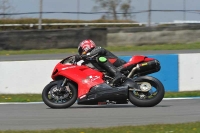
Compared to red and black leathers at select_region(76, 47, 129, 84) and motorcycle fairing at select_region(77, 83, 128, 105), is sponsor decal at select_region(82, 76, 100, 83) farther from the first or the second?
red and black leathers at select_region(76, 47, 129, 84)

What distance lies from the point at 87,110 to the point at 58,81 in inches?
30.5

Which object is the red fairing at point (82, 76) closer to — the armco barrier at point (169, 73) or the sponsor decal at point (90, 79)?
the sponsor decal at point (90, 79)

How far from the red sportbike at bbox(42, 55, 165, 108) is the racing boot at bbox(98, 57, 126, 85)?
87 millimetres

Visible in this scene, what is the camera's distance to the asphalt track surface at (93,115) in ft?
26.2

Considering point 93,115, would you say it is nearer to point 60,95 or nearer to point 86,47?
point 60,95

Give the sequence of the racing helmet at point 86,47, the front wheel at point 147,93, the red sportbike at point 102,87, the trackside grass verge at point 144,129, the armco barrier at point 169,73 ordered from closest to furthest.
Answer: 1. the trackside grass verge at point 144,129
2. the front wheel at point 147,93
3. the red sportbike at point 102,87
4. the racing helmet at point 86,47
5. the armco barrier at point 169,73

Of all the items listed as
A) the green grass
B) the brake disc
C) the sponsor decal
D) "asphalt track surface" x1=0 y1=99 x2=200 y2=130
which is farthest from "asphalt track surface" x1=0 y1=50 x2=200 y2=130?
the green grass

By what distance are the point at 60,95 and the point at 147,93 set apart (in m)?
1.59

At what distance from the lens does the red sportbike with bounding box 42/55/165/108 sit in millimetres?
9539

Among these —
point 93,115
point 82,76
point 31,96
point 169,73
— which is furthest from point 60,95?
point 169,73

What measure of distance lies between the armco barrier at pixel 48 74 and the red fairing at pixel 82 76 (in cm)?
347

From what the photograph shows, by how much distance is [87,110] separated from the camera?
962 cm

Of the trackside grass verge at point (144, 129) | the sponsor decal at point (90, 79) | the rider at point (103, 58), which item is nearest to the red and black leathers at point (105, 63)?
the rider at point (103, 58)

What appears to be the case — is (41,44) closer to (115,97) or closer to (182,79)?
(182,79)
